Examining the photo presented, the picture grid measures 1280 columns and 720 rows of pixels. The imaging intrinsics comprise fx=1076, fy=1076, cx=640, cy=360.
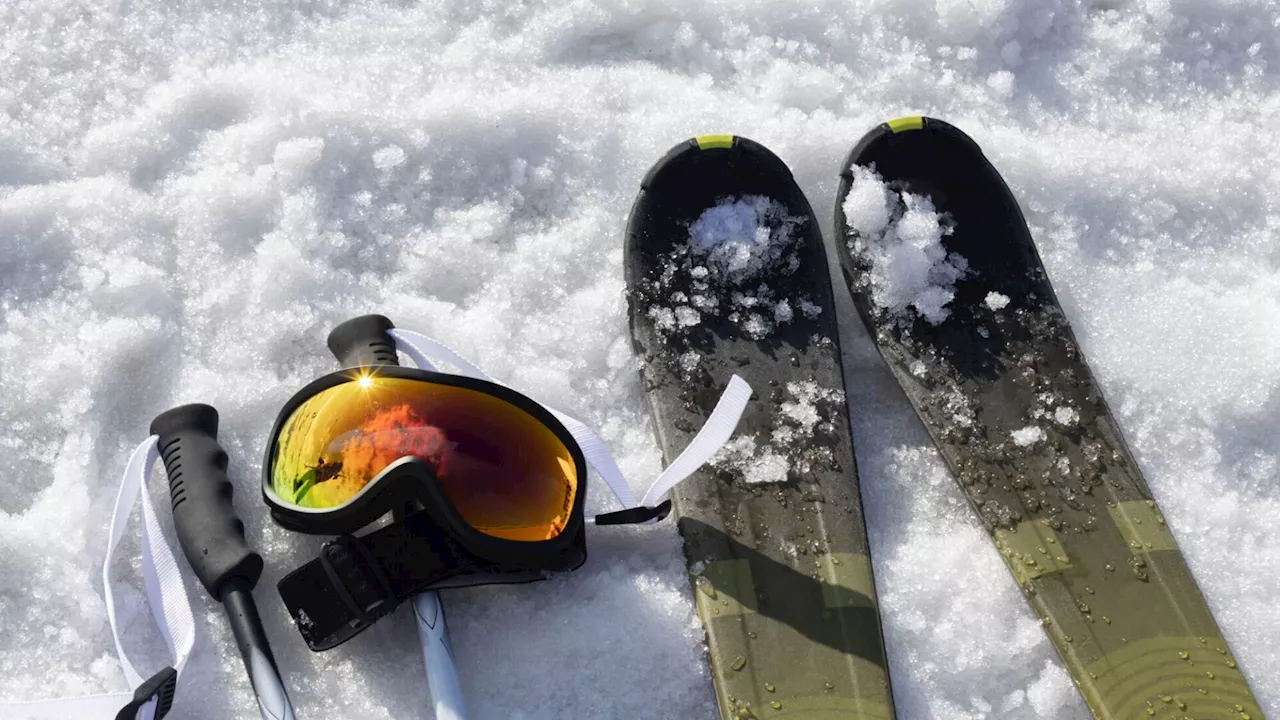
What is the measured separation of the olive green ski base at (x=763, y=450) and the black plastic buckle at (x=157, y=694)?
99 centimetres

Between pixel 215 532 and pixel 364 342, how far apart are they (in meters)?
0.47

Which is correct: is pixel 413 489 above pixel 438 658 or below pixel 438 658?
above

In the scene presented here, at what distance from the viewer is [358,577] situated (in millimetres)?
2031

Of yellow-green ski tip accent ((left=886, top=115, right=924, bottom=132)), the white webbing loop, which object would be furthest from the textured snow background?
yellow-green ski tip accent ((left=886, top=115, right=924, bottom=132))

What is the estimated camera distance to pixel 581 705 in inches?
83.0

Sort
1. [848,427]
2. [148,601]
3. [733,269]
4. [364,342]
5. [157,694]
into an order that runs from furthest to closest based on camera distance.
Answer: [733,269], [848,427], [364,342], [148,601], [157,694]

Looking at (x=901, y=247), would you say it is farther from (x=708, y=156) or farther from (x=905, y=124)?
(x=708, y=156)

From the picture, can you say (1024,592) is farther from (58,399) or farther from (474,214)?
(58,399)

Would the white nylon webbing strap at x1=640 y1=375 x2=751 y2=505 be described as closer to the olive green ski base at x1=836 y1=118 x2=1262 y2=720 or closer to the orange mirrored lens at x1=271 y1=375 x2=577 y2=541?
the orange mirrored lens at x1=271 y1=375 x2=577 y2=541

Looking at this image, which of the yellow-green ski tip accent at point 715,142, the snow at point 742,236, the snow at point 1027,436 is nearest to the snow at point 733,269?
the snow at point 742,236

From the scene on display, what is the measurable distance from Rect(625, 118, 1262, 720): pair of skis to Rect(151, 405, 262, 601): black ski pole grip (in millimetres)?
878

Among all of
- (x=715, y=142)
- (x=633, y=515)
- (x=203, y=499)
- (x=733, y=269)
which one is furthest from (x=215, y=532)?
(x=715, y=142)

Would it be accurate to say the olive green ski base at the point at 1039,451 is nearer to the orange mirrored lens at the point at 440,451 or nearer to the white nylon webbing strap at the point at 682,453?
the white nylon webbing strap at the point at 682,453

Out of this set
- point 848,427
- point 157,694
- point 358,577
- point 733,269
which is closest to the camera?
point 157,694
